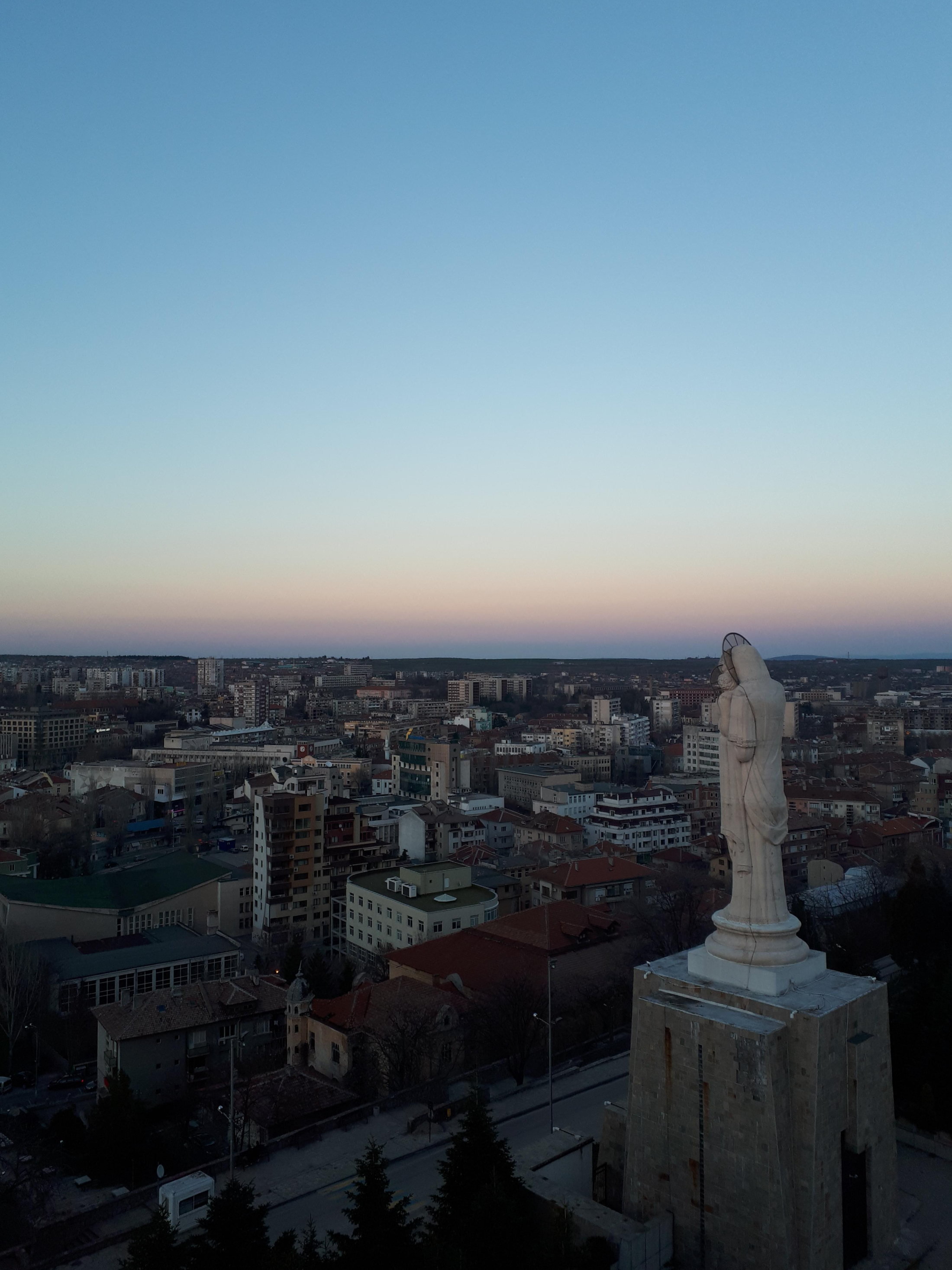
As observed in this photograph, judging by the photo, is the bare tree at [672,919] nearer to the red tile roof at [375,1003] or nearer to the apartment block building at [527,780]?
the red tile roof at [375,1003]

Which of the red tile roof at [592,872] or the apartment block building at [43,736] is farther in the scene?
the apartment block building at [43,736]

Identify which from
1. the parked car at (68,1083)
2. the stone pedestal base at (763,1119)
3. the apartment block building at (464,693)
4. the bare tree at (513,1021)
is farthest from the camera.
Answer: the apartment block building at (464,693)

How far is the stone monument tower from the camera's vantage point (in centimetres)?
812

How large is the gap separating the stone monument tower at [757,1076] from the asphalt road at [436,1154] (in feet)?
7.69

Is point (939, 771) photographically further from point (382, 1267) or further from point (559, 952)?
point (382, 1267)

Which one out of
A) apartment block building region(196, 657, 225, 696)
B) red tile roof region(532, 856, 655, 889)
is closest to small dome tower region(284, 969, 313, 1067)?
red tile roof region(532, 856, 655, 889)

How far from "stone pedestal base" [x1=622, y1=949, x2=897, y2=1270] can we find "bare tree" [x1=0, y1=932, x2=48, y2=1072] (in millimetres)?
15026

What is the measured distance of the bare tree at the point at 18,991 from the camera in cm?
1912

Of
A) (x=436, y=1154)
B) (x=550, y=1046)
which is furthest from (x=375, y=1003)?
(x=550, y=1046)

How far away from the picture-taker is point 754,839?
9.07 m

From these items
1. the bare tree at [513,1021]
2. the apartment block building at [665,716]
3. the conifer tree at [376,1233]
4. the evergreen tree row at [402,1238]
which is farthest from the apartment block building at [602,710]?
the conifer tree at [376,1233]

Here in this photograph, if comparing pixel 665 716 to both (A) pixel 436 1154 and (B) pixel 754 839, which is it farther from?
(B) pixel 754 839

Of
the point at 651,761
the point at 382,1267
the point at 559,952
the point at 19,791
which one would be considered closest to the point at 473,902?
the point at 559,952

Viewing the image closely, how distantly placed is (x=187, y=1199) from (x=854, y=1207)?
7.87m
